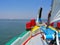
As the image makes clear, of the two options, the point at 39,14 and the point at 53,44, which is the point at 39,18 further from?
the point at 53,44

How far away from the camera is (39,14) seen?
1539cm

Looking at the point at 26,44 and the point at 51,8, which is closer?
the point at 51,8

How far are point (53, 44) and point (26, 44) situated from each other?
6.35 ft

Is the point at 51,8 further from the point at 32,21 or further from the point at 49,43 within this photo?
the point at 32,21

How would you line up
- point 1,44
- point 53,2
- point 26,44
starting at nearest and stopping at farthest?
point 53,2, point 26,44, point 1,44

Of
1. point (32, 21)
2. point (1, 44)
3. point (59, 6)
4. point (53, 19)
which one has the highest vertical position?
point (59, 6)

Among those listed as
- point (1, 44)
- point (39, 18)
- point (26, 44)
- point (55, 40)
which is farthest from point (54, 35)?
point (1, 44)

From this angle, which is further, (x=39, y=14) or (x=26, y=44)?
(x=39, y=14)

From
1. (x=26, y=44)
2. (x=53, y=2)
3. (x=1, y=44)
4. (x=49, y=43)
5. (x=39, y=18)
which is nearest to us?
(x=49, y=43)

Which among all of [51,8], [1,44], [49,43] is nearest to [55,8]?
[51,8]

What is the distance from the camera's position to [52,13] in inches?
274

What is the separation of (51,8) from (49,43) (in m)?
1.40

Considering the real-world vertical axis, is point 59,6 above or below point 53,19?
above

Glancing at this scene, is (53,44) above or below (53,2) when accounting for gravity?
below
